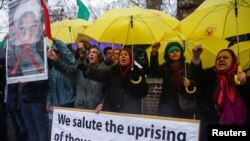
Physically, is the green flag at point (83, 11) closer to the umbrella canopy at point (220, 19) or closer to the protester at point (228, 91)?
the umbrella canopy at point (220, 19)

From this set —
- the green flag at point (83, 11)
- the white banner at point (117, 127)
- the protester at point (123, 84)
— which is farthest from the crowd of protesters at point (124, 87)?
the green flag at point (83, 11)

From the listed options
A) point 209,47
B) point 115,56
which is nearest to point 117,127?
point 115,56

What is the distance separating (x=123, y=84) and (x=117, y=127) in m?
0.74

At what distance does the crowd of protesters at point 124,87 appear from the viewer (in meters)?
5.13

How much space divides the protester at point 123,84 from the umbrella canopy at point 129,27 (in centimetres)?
45

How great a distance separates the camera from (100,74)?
605 centimetres

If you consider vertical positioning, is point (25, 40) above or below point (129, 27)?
below

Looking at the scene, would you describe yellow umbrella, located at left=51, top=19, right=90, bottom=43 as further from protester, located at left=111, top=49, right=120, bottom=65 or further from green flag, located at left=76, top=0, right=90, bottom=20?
green flag, located at left=76, top=0, right=90, bottom=20

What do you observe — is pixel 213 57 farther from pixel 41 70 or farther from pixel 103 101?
pixel 41 70

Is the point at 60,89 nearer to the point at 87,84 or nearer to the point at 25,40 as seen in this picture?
the point at 87,84

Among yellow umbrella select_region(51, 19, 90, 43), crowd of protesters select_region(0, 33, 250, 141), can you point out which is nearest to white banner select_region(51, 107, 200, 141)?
crowd of protesters select_region(0, 33, 250, 141)

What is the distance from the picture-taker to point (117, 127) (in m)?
5.44

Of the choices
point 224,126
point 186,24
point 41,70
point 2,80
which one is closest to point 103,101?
point 41,70

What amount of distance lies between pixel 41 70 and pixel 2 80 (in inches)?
93.9
